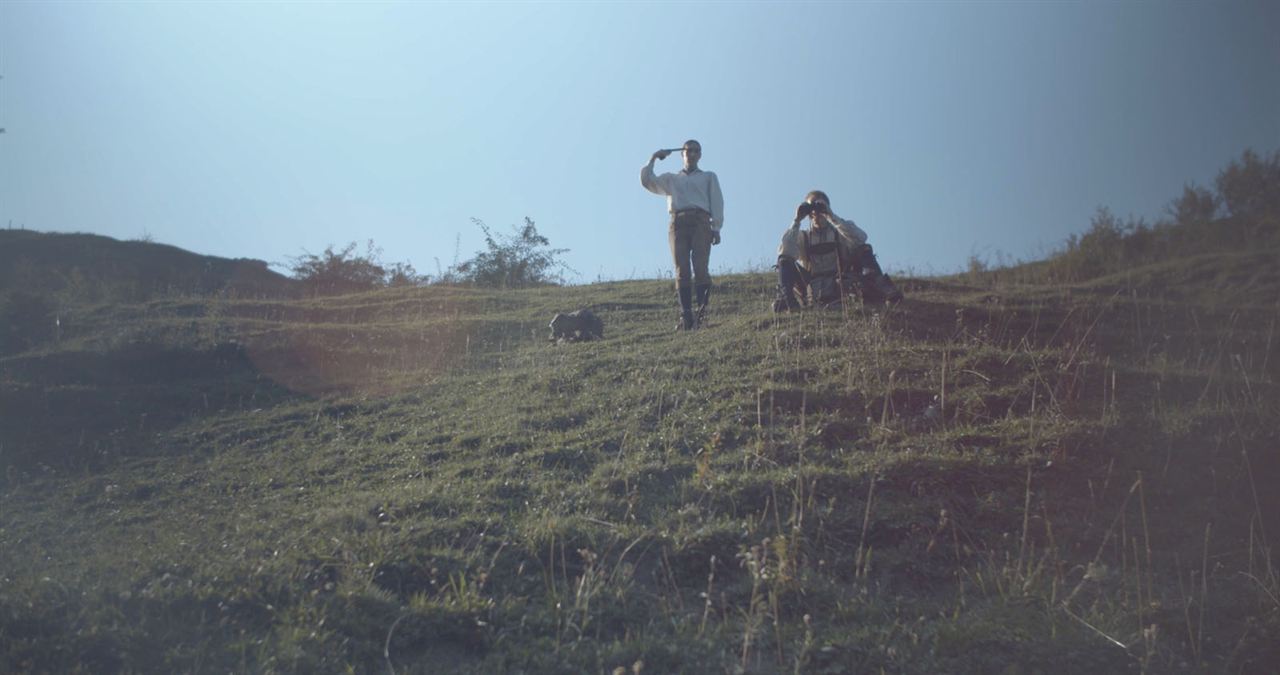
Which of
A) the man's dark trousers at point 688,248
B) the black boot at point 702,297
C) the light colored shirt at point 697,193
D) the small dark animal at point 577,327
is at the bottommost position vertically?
the small dark animal at point 577,327

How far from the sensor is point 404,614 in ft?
11.5

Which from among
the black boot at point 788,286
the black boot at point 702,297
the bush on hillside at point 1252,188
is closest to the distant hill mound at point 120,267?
the black boot at point 702,297

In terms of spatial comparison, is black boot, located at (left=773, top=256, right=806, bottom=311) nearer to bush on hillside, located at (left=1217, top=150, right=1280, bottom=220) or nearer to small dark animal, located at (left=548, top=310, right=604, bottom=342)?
small dark animal, located at (left=548, top=310, right=604, bottom=342)

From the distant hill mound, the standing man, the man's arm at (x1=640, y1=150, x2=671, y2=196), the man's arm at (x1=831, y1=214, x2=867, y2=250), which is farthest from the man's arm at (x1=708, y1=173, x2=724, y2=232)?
the distant hill mound

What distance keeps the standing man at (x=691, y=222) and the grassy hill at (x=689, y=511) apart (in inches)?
60.6

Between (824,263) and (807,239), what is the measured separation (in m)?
0.28

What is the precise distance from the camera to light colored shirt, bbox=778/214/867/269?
8.65 metres

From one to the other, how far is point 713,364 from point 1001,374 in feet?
6.39

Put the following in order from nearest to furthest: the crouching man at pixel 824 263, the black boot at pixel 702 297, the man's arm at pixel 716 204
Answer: the crouching man at pixel 824 263 < the man's arm at pixel 716 204 < the black boot at pixel 702 297

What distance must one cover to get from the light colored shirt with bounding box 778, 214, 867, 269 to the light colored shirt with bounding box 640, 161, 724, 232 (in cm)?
76

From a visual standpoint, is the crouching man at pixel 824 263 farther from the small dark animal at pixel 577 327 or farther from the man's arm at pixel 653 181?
the small dark animal at pixel 577 327

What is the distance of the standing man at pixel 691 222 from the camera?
30.6ft

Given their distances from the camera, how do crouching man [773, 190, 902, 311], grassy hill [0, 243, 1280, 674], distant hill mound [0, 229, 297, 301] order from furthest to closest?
distant hill mound [0, 229, 297, 301]
crouching man [773, 190, 902, 311]
grassy hill [0, 243, 1280, 674]

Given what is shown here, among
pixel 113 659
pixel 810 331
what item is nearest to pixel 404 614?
pixel 113 659
